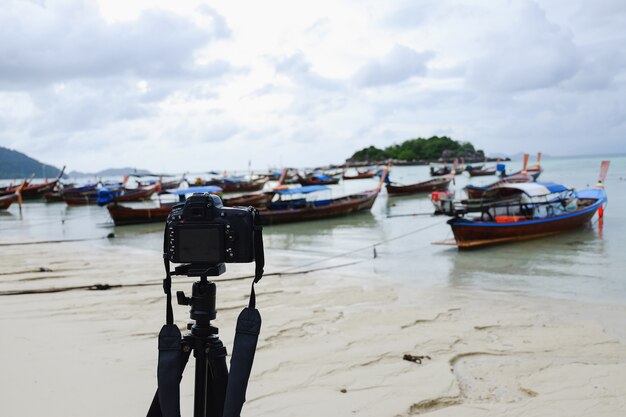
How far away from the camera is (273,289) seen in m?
8.40

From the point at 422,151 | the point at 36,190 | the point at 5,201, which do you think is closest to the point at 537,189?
the point at 5,201

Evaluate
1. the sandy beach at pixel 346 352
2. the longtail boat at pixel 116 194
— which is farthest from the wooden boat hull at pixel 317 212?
the longtail boat at pixel 116 194

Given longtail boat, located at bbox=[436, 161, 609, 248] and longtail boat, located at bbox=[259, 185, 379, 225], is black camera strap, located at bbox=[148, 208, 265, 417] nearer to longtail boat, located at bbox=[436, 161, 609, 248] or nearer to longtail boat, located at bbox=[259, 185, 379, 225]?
longtail boat, located at bbox=[436, 161, 609, 248]

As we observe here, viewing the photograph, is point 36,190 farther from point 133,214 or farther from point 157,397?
point 157,397

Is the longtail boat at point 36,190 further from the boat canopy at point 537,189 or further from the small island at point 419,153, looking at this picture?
the small island at point 419,153

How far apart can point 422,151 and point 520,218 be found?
11499cm

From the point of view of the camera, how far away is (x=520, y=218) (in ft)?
49.9

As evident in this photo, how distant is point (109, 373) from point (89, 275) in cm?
611

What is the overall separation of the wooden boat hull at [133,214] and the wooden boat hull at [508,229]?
46.9ft

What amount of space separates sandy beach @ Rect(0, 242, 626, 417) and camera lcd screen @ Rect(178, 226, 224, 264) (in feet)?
6.15

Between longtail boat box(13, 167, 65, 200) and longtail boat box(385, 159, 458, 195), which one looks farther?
longtail boat box(13, 167, 65, 200)

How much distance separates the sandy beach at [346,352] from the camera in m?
3.69

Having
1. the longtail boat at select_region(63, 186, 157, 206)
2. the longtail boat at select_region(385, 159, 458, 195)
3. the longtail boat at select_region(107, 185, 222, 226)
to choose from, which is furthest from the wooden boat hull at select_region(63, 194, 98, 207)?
the longtail boat at select_region(385, 159, 458, 195)

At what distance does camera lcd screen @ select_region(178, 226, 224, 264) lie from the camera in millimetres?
2047
